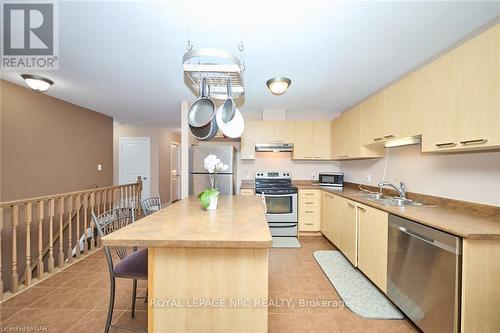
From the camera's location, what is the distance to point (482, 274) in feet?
4.28

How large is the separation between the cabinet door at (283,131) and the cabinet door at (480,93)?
2744 mm

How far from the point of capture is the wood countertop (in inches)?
43.8

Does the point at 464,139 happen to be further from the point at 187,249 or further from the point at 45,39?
the point at 45,39

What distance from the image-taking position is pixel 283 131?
13.9 ft

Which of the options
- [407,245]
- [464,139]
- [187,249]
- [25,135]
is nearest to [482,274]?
[407,245]

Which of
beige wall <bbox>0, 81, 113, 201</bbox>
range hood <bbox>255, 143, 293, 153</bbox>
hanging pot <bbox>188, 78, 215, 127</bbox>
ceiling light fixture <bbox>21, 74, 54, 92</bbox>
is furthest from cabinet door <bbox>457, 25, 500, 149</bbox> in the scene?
beige wall <bbox>0, 81, 113, 201</bbox>

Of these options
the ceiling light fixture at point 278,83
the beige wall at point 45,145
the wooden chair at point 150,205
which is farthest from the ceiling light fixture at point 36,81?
the ceiling light fixture at point 278,83

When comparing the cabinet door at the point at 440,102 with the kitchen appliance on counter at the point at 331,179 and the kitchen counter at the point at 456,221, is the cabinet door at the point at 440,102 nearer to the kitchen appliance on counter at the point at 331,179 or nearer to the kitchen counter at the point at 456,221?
the kitchen counter at the point at 456,221

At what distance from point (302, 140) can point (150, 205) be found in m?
2.95

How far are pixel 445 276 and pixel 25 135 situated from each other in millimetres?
5077

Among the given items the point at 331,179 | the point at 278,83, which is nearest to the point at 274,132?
the point at 331,179

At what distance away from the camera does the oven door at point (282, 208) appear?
12.6 ft

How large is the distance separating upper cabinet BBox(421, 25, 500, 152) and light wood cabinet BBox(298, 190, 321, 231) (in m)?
2.11

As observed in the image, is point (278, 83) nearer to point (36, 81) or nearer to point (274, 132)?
point (274, 132)
